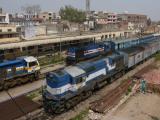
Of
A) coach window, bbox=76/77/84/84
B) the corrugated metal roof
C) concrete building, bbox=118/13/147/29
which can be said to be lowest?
coach window, bbox=76/77/84/84

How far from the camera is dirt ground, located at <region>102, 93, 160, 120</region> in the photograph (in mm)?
20439

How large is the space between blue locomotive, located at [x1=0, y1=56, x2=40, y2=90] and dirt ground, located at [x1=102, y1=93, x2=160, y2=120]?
1232 cm

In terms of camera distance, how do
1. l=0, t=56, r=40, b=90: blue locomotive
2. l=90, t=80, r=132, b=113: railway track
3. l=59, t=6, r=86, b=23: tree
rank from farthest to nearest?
1. l=59, t=6, r=86, b=23: tree
2. l=0, t=56, r=40, b=90: blue locomotive
3. l=90, t=80, r=132, b=113: railway track

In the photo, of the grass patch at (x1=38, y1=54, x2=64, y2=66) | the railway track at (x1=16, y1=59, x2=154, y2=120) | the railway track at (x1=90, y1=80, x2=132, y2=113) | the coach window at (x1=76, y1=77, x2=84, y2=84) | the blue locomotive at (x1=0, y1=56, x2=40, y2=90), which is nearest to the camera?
the railway track at (x1=16, y1=59, x2=154, y2=120)

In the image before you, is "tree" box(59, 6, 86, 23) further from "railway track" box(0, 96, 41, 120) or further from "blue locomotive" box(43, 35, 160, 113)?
"railway track" box(0, 96, 41, 120)

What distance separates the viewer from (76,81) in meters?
21.9

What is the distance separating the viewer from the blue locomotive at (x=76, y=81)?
20.4 m

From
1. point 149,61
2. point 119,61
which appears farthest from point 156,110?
point 149,61

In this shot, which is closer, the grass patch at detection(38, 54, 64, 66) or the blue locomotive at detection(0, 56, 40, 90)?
the blue locomotive at detection(0, 56, 40, 90)

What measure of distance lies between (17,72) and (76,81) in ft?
30.2

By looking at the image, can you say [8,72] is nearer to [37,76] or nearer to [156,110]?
[37,76]

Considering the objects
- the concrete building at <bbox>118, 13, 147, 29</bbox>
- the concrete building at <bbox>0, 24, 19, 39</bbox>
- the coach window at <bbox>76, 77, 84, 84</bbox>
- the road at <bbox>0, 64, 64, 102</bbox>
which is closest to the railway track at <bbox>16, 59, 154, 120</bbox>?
the coach window at <bbox>76, 77, 84, 84</bbox>

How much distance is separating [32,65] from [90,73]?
8.85 m

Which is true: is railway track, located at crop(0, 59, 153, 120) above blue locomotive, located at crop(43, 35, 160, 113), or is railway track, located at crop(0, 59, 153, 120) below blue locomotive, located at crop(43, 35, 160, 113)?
below
